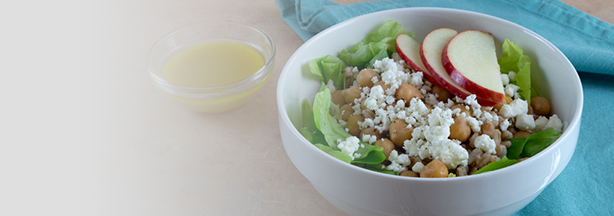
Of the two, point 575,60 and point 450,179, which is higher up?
point 450,179

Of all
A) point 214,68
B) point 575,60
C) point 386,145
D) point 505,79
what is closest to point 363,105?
point 386,145

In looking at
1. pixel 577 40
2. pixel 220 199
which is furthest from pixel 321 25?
pixel 577 40

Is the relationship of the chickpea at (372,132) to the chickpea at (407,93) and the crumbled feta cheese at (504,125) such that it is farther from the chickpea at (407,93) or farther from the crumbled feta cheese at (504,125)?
the crumbled feta cheese at (504,125)

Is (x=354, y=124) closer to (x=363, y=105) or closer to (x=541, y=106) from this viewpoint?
(x=363, y=105)

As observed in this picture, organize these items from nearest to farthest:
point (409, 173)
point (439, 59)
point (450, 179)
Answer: point (450, 179), point (409, 173), point (439, 59)

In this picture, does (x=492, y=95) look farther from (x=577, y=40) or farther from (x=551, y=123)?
(x=577, y=40)

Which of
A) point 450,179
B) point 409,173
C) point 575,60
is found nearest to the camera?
point 450,179
